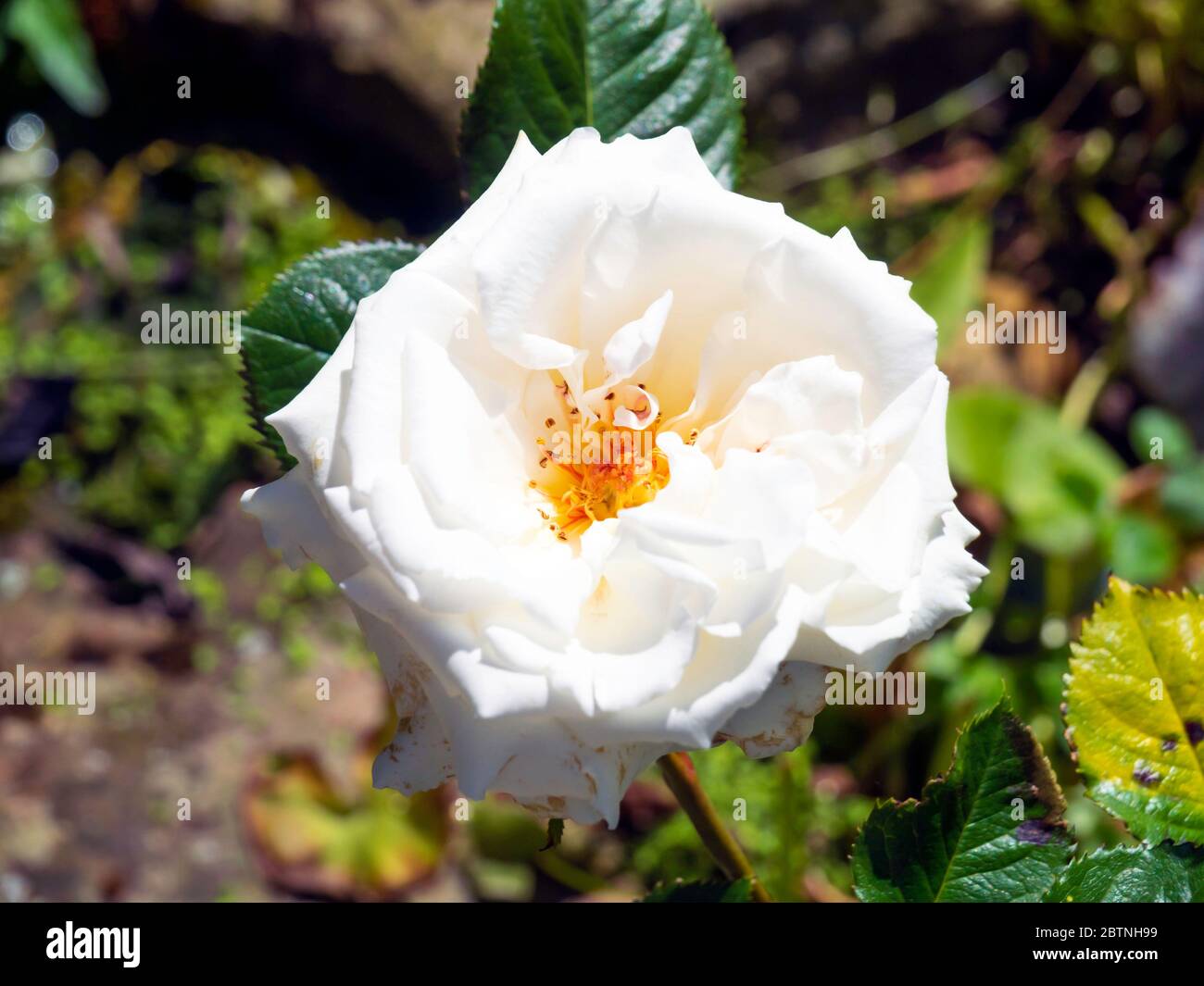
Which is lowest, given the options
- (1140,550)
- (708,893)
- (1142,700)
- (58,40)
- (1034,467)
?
(708,893)

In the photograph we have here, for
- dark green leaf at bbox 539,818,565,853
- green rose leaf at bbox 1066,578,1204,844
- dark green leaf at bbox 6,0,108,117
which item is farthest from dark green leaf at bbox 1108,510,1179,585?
dark green leaf at bbox 6,0,108,117

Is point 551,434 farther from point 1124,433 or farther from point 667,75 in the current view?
point 1124,433

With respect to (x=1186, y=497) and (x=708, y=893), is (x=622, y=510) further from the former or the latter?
(x=1186, y=497)

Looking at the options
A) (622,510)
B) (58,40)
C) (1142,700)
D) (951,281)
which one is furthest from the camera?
(58,40)

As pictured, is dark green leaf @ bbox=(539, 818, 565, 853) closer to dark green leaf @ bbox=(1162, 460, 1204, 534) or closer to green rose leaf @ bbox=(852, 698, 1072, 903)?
green rose leaf @ bbox=(852, 698, 1072, 903)

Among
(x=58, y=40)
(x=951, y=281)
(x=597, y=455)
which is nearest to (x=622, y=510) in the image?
(x=597, y=455)

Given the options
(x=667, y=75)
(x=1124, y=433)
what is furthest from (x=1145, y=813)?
(x=1124, y=433)

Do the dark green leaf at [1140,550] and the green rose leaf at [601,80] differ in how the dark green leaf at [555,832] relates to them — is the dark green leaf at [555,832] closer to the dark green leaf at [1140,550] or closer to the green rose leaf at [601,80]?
the green rose leaf at [601,80]
